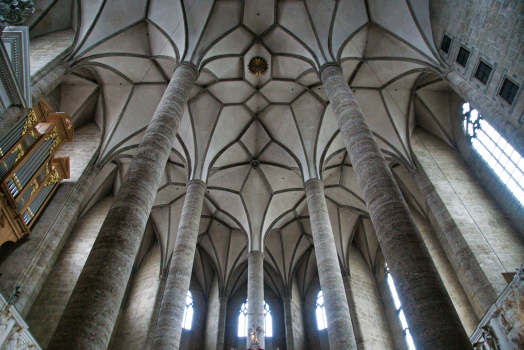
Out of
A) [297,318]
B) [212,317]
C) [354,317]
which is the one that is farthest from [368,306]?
[212,317]

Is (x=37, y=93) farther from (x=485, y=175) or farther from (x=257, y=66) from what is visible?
(x=485, y=175)

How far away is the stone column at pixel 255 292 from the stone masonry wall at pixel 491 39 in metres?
11.2

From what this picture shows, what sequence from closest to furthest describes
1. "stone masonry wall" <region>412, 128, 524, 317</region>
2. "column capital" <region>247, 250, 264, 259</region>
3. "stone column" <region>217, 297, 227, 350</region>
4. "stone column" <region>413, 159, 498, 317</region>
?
"stone column" <region>413, 159, 498, 317</region> < "stone masonry wall" <region>412, 128, 524, 317</region> < "column capital" <region>247, 250, 264, 259</region> < "stone column" <region>217, 297, 227, 350</region>

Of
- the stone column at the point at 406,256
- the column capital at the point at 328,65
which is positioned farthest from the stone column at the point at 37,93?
the column capital at the point at 328,65

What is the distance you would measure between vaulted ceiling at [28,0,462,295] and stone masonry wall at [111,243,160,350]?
1.47 meters

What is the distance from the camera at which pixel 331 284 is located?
36.6ft

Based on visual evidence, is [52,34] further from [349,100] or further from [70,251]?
[349,100]

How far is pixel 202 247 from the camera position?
22781 millimetres

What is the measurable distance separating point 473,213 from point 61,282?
16193 mm

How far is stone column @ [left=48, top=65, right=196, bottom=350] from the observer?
481 centimetres

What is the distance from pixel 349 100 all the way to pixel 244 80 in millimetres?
8553

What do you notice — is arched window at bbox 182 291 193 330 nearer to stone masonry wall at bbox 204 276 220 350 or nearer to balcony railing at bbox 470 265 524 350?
stone masonry wall at bbox 204 276 220 350

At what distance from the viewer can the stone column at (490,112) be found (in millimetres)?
9234

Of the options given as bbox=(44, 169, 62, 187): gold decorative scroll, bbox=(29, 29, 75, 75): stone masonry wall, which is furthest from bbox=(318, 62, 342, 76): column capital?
bbox=(44, 169, 62, 187): gold decorative scroll
